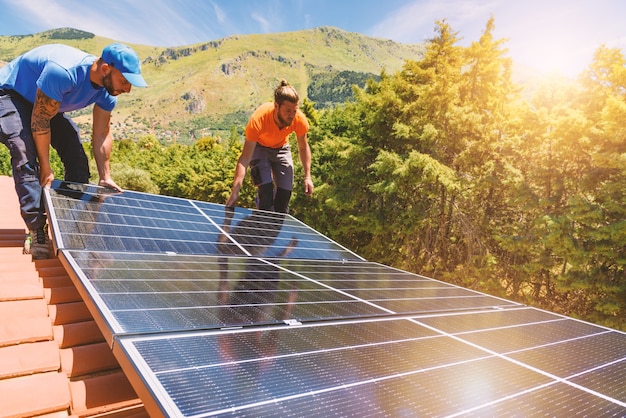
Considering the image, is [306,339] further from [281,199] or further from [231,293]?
[281,199]

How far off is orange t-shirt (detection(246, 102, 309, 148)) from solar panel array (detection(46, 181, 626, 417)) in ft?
8.58

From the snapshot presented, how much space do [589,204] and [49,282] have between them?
40.2 feet

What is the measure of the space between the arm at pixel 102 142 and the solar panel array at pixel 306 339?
3.60ft

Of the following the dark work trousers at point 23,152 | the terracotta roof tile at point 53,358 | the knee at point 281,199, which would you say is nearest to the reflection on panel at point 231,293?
the terracotta roof tile at point 53,358

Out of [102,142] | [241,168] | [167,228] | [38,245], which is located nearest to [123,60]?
[102,142]

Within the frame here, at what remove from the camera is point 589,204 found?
10688mm

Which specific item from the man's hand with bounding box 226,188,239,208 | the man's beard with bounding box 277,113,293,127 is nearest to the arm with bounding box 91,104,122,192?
the man's hand with bounding box 226,188,239,208

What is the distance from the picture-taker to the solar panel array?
1.57 meters

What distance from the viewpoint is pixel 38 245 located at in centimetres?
447

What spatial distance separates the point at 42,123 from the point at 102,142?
4.53ft

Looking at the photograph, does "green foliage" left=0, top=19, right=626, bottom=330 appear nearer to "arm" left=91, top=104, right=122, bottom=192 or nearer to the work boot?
"arm" left=91, top=104, right=122, bottom=192

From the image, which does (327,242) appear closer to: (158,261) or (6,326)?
(158,261)

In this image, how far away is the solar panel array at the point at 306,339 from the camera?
1.57m

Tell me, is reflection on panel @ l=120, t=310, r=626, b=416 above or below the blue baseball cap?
below
